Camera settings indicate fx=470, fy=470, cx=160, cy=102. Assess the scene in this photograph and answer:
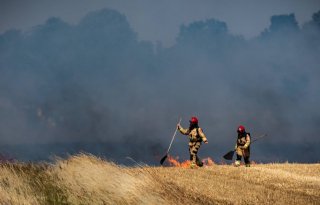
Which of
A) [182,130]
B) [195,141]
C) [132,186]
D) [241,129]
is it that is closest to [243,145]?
[241,129]

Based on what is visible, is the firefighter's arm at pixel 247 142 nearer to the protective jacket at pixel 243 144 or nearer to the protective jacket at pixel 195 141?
the protective jacket at pixel 243 144

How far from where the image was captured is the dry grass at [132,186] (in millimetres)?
11539

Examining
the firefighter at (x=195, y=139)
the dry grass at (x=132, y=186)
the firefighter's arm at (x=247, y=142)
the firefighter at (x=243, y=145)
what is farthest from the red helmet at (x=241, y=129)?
the dry grass at (x=132, y=186)

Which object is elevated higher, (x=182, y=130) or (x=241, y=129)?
(x=241, y=129)

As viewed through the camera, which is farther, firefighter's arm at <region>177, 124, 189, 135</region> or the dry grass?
firefighter's arm at <region>177, 124, 189, 135</region>

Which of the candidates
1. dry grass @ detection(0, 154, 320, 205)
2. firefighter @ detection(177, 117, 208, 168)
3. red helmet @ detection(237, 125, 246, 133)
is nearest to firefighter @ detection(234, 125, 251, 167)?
red helmet @ detection(237, 125, 246, 133)

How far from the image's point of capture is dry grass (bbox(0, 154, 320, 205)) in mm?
11539

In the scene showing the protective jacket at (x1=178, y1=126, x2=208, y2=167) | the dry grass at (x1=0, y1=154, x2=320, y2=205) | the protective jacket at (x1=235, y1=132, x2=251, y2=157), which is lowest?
the dry grass at (x1=0, y1=154, x2=320, y2=205)

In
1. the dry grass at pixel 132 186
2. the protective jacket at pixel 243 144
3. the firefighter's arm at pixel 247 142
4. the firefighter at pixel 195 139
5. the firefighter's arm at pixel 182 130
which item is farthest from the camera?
the protective jacket at pixel 243 144

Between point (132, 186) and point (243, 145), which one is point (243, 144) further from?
point (132, 186)

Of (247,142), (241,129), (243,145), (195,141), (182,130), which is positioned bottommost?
(195,141)

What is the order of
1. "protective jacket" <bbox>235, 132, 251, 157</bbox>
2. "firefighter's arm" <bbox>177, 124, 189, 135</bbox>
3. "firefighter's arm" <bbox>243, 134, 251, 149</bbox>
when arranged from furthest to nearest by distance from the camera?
"protective jacket" <bbox>235, 132, 251, 157</bbox> → "firefighter's arm" <bbox>243, 134, 251, 149</bbox> → "firefighter's arm" <bbox>177, 124, 189, 135</bbox>

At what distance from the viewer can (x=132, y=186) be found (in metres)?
11.7

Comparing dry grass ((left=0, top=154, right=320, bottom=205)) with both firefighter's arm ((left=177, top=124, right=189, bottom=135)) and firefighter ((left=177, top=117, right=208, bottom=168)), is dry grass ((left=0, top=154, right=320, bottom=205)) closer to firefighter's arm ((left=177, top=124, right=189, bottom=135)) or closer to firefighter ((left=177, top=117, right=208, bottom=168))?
firefighter ((left=177, top=117, right=208, bottom=168))
